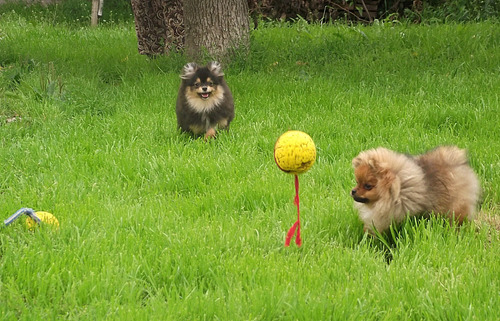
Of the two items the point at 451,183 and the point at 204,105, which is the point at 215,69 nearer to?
the point at 204,105

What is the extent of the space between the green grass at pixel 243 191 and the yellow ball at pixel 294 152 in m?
0.52

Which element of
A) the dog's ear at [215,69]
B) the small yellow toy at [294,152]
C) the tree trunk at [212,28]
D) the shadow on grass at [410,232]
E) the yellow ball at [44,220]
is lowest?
the yellow ball at [44,220]

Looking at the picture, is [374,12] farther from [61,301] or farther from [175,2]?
[61,301]

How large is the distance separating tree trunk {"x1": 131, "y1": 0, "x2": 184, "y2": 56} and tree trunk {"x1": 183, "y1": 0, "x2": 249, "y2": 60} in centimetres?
146

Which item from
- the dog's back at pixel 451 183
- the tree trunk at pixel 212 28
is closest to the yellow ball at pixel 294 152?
the dog's back at pixel 451 183

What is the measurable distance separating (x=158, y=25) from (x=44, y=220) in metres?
7.34

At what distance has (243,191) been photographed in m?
4.25

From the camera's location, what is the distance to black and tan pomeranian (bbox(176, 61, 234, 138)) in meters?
5.82

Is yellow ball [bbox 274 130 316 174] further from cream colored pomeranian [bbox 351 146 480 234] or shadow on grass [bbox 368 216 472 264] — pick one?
shadow on grass [bbox 368 216 472 264]

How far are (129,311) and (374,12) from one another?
40.2ft

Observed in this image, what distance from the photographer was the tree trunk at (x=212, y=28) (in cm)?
857

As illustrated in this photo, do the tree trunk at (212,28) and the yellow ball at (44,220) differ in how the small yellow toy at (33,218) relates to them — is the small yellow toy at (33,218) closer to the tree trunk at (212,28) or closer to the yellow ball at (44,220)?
the yellow ball at (44,220)

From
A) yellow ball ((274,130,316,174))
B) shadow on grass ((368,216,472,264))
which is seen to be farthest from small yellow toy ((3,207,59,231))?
shadow on grass ((368,216,472,264))

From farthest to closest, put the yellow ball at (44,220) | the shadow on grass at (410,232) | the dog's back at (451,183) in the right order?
the yellow ball at (44,220) < the dog's back at (451,183) < the shadow on grass at (410,232)
